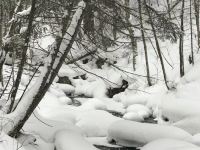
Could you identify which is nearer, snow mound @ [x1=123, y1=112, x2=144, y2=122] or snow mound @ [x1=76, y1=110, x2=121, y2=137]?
snow mound @ [x1=76, y1=110, x2=121, y2=137]

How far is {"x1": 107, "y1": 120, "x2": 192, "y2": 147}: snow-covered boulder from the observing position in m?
8.18

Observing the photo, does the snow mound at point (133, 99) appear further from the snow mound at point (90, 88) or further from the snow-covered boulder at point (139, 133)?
the snow-covered boulder at point (139, 133)

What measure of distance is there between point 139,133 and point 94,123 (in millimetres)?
1677

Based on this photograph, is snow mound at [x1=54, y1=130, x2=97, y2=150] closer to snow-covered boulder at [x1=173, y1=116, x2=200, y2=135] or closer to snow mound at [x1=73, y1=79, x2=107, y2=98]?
snow-covered boulder at [x1=173, y1=116, x2=200, y2=135]

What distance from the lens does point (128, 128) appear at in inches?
346

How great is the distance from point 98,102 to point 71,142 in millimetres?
6939

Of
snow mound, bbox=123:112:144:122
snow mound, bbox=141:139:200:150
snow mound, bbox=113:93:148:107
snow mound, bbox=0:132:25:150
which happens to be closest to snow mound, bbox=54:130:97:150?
snow mound, bbox=141:139:200:150

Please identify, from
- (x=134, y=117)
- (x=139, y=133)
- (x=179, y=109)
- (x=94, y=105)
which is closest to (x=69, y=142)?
(x=139, y=133)

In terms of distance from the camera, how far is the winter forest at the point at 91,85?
5852 millimetres

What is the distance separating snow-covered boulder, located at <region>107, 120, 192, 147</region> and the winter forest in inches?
0.8

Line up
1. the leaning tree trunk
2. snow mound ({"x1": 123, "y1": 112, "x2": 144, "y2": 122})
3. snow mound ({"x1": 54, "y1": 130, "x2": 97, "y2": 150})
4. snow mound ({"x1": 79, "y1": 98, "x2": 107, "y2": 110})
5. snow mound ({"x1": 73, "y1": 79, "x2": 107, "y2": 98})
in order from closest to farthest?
the leaning tree trunk
snow mound ({"x1": 54, "y1": 130, "x2": 97, "y2": 150})
snow mound ({"x1": 123, "y1": 112, "x2": 144, "y2": 122})
snow mound ({"x1": 79, "y1": 98, "x2": 107, "y2": 110})
snow mound ({"x1": 73, "y1": 79, "x2": 107, "y2": 98})

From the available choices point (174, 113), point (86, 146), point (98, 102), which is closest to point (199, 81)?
point (174, 113)

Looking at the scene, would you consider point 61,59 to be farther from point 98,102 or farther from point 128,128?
point 98,102

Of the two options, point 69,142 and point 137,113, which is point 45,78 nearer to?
point 69,142
